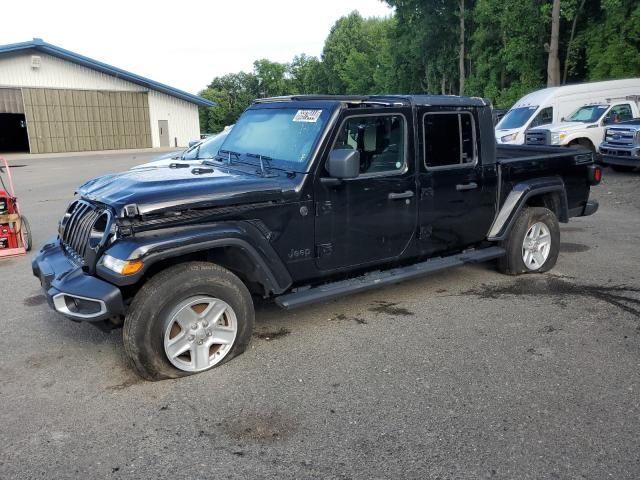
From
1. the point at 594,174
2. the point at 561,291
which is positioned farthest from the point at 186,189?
the point at 594,174

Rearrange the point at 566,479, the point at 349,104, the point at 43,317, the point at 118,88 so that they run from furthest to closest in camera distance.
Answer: the point at 118,88
the point at 43,317
the point at 349,104
the point at 566,479

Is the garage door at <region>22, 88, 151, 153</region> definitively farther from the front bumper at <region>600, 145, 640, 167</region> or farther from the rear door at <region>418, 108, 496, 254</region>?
the rear door at <region>418, 108, 496, 254</region>

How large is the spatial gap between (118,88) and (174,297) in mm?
35266

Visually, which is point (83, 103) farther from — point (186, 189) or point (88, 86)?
point (186, 189)

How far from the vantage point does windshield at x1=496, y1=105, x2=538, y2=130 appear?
17516 mm

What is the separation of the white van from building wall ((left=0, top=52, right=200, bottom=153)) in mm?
26310

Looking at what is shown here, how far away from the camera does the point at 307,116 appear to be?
4.50 m

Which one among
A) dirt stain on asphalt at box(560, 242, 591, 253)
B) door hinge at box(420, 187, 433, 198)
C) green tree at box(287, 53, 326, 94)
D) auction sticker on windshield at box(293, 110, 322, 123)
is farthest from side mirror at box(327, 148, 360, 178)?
green tree at box(287, 53, 326, 94)

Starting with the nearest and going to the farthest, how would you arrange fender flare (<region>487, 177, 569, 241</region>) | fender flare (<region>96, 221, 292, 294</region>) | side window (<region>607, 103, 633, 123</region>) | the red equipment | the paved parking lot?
the paved parking lot → fender flare (<region>96, 221, 292, 294</region>) → fender flare (<region>487, 177, 569, 241</region>) → the red equipment → side window (<region>607, 103, 633, 123</region>)

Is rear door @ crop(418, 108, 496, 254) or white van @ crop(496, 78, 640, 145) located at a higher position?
white van @ crop(496, 78, 640, 145)

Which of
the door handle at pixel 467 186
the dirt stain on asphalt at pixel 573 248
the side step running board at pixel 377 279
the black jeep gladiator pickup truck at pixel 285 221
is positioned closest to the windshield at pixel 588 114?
the dirt stain on asphalt at pixel 573 248

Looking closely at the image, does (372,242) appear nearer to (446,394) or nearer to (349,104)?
(349,104)

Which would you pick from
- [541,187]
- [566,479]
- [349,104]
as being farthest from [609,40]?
[566,479]

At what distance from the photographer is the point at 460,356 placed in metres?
4.08
